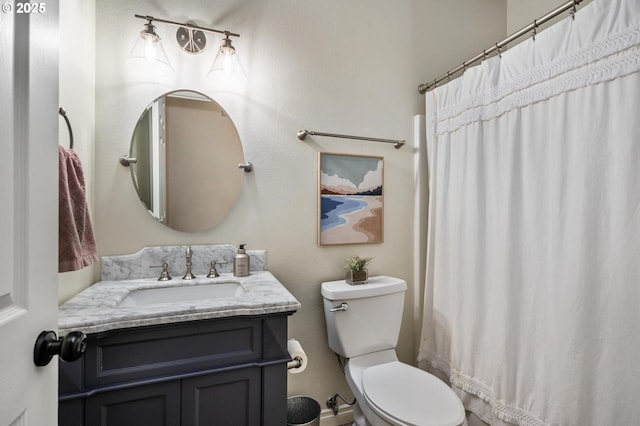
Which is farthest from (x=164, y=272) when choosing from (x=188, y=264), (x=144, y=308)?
(x=144, y=308)

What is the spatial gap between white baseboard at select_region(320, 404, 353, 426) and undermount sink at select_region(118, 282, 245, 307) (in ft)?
3.17

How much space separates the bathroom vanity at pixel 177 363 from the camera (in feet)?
2.90

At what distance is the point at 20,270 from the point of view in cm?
52

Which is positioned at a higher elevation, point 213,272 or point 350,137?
point 350,137

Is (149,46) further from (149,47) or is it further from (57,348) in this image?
(57,348)

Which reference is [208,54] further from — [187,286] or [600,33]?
[600,33]

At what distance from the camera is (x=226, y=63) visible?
1.48 metres

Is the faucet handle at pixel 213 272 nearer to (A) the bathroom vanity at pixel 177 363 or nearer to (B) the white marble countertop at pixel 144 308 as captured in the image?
(B) the white marble countertop at pixel 144 308

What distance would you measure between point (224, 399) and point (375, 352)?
891 mm

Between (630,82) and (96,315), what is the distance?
6.16 feet

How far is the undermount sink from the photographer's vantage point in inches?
50.4

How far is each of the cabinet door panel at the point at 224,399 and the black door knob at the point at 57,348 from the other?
0.49m

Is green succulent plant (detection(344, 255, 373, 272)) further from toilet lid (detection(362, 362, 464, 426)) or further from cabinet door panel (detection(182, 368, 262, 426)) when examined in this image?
cabinet door panel (detection(182, 368, 262, 426))

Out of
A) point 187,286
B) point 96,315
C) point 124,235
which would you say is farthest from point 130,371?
point 124,235
